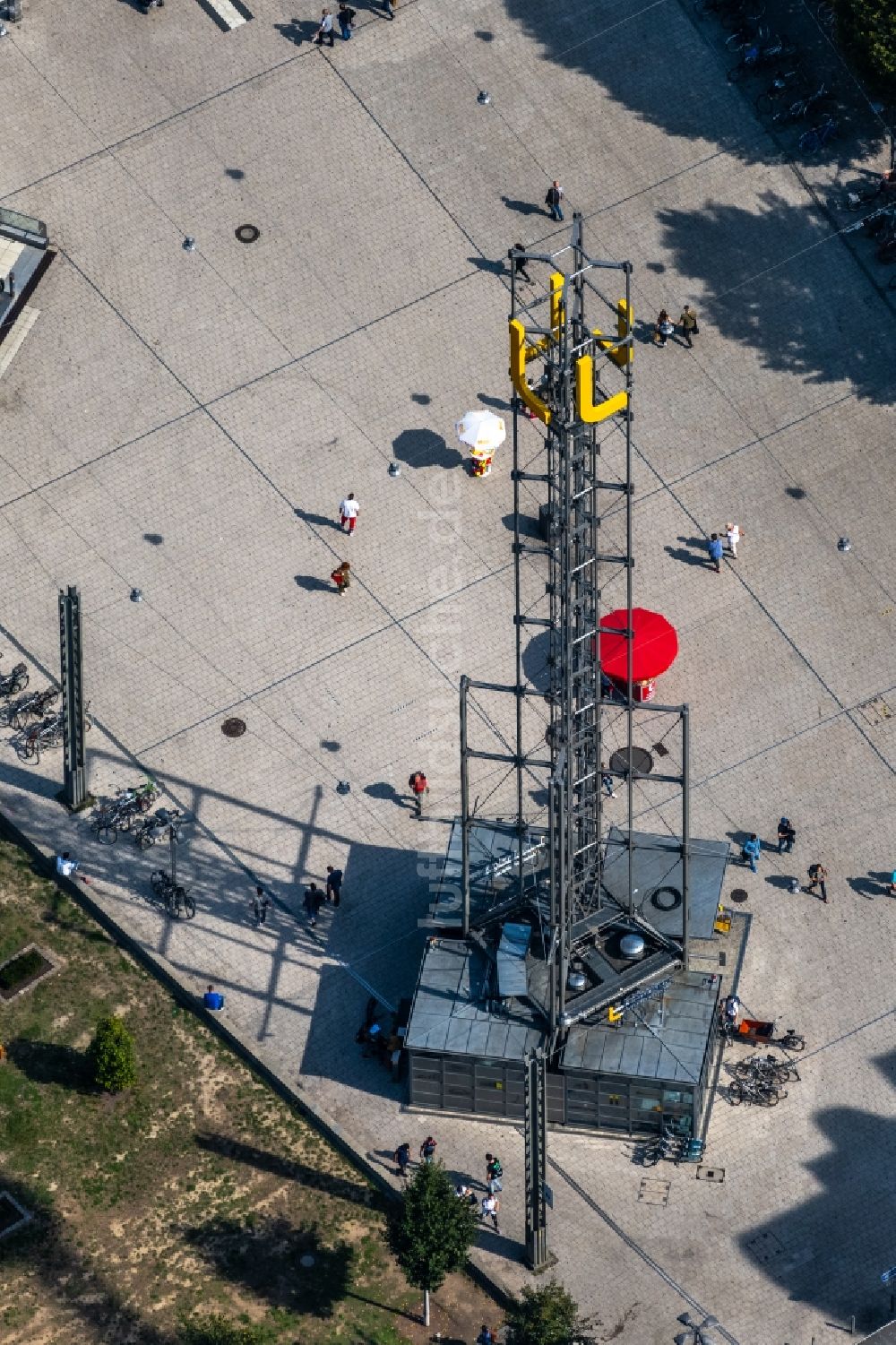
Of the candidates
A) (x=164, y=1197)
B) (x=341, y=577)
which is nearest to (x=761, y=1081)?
(x=164, y=1197)

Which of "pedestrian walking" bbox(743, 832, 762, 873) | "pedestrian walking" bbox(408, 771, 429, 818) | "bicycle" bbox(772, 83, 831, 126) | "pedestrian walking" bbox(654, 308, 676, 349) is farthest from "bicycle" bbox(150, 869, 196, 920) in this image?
"bicycle" bbox(772, 83, 831, 126)

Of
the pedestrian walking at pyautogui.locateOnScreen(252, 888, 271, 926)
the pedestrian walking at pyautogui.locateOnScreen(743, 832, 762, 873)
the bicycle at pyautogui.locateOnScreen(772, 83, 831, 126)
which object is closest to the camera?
the pedestrian walking at pyautogui.locateOnScreen(252, 888, 271, 926)

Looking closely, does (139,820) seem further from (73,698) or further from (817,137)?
(817,137)

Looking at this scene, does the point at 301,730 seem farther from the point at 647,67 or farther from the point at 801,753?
the point at 647,67

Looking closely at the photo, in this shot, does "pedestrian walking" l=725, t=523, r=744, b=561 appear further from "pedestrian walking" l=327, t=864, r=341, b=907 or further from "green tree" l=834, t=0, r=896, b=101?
"pedestrian walking" l=327, t=864, r=341, b=907


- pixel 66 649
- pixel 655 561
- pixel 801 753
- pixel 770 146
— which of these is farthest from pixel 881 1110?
pixel 770 146

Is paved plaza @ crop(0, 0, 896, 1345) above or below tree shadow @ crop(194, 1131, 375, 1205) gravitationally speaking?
above

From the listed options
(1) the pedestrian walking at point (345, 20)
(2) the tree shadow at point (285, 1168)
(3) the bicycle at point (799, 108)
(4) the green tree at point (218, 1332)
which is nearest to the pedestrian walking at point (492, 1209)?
(2) the tree shadow at point (285, 1168)
